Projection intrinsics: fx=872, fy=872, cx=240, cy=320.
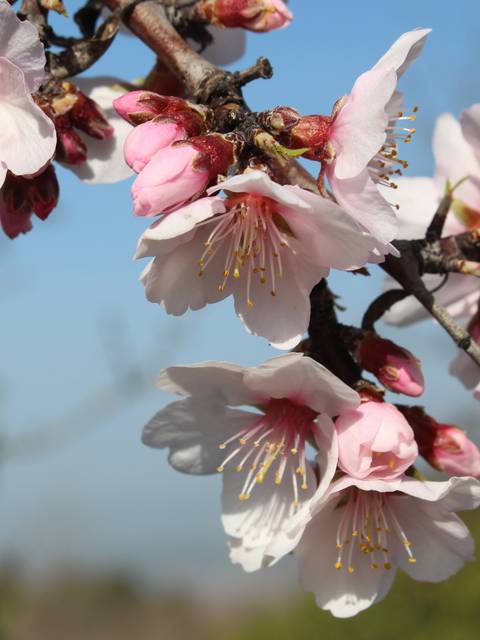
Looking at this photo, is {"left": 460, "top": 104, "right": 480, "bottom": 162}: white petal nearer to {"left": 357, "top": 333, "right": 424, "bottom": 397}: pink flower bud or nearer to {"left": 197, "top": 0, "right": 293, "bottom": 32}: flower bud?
{"left": 197, "top": 0, "right": 293, "bottom": 32}: flower bud

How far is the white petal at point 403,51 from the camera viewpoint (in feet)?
3.55

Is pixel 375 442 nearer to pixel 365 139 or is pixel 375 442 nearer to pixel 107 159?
pixel 365 139

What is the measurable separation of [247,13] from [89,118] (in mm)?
325

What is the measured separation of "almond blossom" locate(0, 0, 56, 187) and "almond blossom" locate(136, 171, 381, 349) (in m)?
0.21

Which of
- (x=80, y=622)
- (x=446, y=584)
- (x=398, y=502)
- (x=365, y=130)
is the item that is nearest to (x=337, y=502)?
(x=398, y=502)

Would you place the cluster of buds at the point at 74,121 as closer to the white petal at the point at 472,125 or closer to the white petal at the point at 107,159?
the white petal at the point at 107,159

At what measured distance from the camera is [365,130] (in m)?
1.05

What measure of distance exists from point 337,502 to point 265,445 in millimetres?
141

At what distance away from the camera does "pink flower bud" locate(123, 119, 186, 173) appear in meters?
1.04

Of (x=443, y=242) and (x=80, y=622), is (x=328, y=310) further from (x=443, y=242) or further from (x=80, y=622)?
(x=80, y=622)

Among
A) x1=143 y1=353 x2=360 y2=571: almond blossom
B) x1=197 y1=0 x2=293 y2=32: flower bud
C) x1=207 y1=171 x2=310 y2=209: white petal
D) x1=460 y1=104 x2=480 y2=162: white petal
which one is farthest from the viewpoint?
x1=460 y1=104 x2=480 y2=162: white petal

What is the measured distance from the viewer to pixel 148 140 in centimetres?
104

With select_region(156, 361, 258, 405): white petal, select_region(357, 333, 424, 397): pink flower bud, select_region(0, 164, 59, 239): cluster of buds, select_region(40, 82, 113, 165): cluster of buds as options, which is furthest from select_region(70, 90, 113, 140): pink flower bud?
select_region(357, 333, 424, 397): pink flower bud

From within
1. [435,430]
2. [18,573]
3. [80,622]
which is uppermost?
[435,430]
